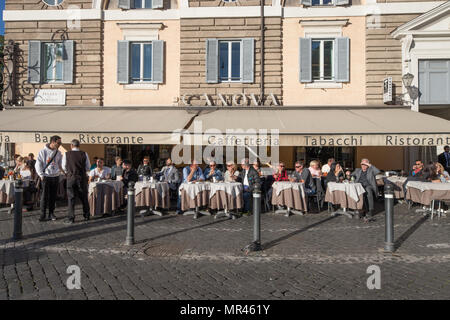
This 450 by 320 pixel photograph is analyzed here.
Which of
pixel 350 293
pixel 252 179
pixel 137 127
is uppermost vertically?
pixel 137 127

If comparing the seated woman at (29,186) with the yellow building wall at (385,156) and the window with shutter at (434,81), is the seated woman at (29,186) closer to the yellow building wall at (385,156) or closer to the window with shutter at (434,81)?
the yellow building wall at (385,156)

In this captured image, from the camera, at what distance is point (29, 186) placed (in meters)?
8.96

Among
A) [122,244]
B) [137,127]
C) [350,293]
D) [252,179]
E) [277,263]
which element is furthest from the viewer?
[137,127]

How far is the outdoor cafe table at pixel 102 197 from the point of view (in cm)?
805

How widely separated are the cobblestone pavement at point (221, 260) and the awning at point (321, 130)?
2.39 meters

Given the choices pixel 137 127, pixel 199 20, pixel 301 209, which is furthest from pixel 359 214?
pixel 199 20

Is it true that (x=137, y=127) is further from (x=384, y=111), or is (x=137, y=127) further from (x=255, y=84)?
(x=384, y=111)

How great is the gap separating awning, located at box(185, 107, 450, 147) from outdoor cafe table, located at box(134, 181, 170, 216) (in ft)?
5.35

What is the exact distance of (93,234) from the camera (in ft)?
21.3

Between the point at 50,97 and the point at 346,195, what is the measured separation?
11.2 m

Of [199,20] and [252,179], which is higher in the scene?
[199,20]

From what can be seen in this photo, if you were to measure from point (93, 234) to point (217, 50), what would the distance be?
8.31 meters

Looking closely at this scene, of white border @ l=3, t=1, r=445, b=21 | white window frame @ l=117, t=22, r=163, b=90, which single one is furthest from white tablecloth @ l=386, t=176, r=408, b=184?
white window frame @ l=117, t=22, r=163, b=90

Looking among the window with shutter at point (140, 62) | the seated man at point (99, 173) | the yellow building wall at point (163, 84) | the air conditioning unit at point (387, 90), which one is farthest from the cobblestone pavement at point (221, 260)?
the window with shutter at point (140, 62)
